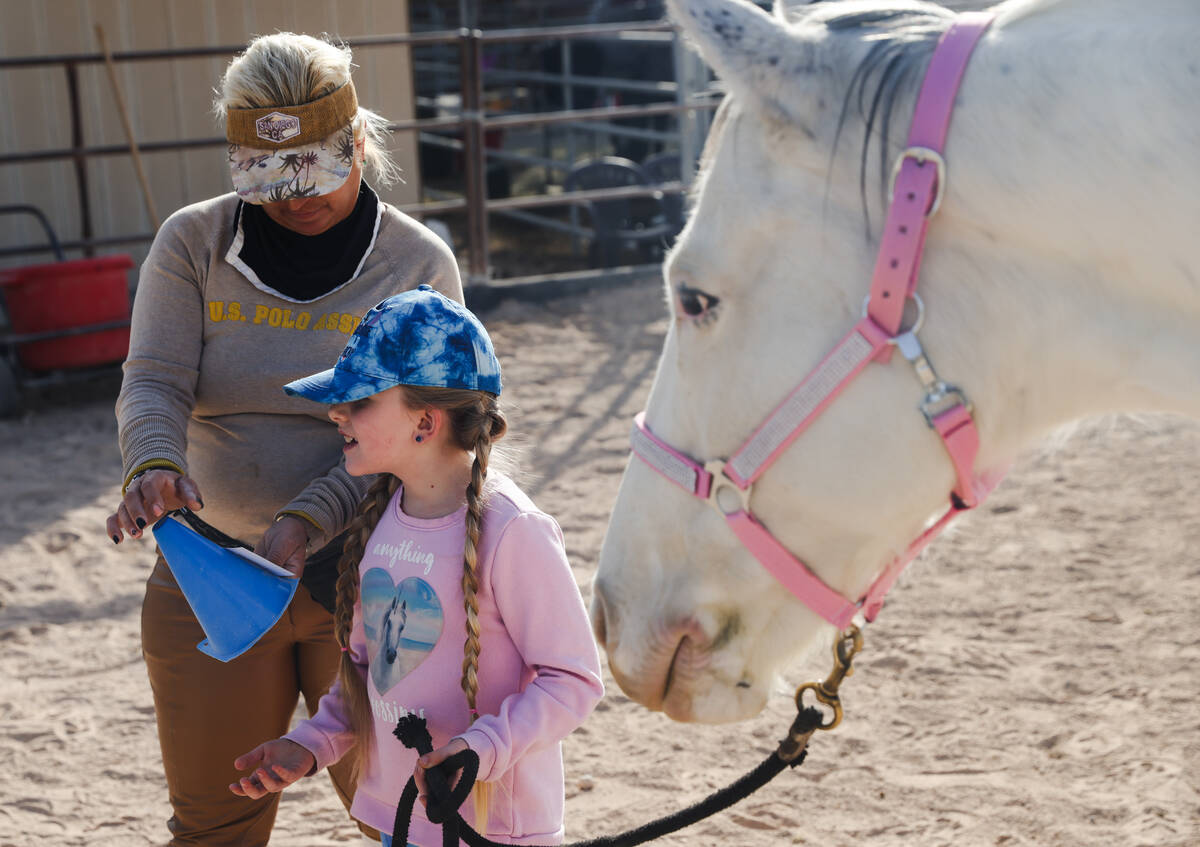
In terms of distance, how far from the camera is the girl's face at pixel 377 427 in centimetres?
158

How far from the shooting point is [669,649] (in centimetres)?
150

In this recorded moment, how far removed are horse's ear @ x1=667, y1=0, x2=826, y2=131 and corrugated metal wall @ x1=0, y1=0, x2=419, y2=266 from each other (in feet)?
23.5

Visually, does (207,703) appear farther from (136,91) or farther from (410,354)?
(136,91)

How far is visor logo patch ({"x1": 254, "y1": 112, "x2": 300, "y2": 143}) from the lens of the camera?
1.84 meters

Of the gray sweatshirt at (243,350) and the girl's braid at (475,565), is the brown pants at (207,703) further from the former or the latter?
the girl's braid at (475,565)

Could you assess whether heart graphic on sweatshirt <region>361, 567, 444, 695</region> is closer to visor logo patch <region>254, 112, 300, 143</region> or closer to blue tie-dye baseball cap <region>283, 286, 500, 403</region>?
blue tie-dye baseball cap <region>283, 286, 500, 403</region>

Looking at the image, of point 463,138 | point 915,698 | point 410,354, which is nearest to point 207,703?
point 410,354

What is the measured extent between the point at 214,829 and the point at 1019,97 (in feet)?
5.61

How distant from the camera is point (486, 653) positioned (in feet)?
5.34

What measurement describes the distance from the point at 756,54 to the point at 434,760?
0.90 meters

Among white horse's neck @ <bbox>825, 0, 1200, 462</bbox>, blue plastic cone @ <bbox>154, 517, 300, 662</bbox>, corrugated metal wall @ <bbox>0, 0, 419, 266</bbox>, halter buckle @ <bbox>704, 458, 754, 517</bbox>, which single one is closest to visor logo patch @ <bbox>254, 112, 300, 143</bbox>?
blue plastic cone @ <bbox>154, 517, 300, 662</bbox>

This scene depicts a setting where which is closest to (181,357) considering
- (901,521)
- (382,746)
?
(382,746)

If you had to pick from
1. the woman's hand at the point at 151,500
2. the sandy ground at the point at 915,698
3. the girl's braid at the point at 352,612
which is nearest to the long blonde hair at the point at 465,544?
the girl's braid at the point at 352,612

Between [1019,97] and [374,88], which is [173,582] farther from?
[374,88]
